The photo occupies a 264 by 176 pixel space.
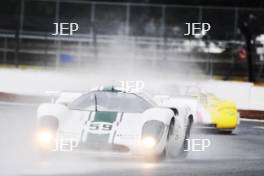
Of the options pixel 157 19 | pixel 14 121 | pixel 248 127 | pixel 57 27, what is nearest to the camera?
pixel 14 121

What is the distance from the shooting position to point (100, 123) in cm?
1127

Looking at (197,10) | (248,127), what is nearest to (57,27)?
(197,10)

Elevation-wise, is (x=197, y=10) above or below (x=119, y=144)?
above

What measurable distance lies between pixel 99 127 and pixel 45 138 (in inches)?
27.6

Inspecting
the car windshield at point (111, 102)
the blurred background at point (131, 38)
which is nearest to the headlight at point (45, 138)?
the car windshield at point (111, 102)

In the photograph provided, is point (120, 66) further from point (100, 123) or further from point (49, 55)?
point (100, 123)

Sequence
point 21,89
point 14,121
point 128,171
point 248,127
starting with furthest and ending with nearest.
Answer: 1. point 21,89
2. point 248,127
3. point 14,121
4. point 128,171

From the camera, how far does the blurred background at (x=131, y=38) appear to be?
31500 mm

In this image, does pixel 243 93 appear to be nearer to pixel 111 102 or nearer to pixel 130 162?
pixel 111 102

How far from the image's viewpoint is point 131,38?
34188 mm

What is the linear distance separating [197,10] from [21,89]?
10694 mm

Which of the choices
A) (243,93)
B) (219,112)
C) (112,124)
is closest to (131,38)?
(243,93)

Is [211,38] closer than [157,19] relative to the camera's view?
Yes

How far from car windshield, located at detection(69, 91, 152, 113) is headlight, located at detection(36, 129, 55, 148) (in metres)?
0.74
